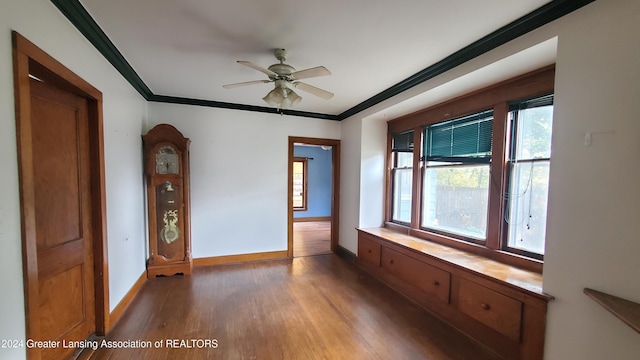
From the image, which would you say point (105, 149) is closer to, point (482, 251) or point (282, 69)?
point (282, 69)

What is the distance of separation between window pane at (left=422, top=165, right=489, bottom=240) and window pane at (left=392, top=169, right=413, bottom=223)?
32 cm

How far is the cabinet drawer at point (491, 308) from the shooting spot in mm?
1840

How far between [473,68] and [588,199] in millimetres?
1325

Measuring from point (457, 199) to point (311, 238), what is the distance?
11.6ft

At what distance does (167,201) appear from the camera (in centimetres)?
343

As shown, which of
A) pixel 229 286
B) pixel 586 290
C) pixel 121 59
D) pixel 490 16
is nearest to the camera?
pixel 586 290

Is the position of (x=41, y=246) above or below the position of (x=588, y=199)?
below

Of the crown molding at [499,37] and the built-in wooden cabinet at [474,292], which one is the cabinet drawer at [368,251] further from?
the crown molding at [499,37]

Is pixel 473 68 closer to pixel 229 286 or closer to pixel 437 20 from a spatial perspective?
pixel 437 20

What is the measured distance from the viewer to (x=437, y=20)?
1.78m

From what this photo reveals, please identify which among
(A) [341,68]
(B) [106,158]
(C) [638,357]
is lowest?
(C) [638,357]

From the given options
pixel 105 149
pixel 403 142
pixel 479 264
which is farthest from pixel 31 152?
pixel 403 142

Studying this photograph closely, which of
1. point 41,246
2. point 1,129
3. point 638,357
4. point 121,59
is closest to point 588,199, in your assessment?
point 638,357

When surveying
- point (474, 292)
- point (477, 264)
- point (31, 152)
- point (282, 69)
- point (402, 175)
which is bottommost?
point (474, 292)
